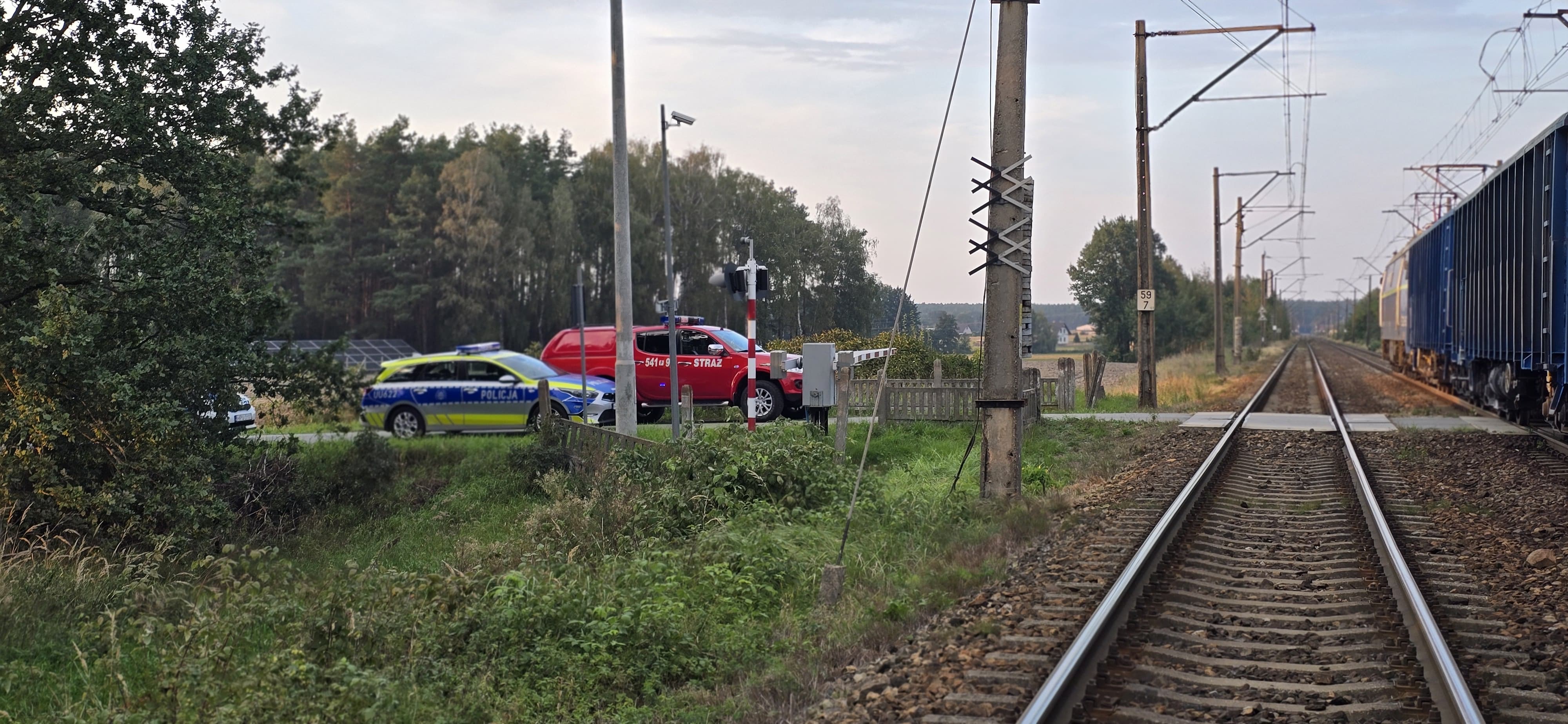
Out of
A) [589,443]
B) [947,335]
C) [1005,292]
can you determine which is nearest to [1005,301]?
[1005,292]

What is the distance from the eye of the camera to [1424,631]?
19.2 ft

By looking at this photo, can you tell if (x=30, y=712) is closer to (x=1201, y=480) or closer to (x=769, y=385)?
(x=1201, y=480)

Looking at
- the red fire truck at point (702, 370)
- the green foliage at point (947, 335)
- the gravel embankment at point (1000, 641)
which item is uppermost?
the green foliage at point (947, 335)

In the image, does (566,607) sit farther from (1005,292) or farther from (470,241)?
(470,241)

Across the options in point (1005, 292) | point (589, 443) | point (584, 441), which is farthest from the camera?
point (584, 441)

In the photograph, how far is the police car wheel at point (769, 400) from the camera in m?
21.4

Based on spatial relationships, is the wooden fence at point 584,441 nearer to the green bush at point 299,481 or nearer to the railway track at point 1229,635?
the green bush at point 299,481

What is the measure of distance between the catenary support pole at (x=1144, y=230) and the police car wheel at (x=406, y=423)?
13.6 m

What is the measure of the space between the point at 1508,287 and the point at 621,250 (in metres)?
12.3

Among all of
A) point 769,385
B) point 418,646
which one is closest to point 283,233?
point 769,385

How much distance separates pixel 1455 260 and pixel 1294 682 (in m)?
19.6

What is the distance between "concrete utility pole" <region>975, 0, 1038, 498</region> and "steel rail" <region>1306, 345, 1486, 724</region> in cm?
292

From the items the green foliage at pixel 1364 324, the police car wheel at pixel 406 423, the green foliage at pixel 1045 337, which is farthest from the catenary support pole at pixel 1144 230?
the green foliage at pixel 1364 324

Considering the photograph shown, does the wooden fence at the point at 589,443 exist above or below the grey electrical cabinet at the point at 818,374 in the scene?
below
